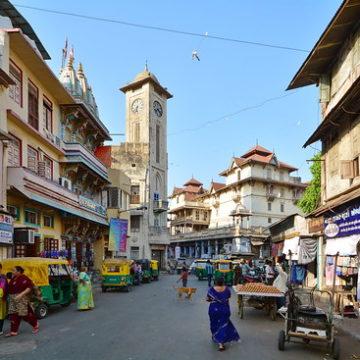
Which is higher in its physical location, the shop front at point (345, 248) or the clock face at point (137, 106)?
the clock face at point (137, 106)

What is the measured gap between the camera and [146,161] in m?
53.4

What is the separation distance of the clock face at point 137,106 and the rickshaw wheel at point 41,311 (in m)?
44.6

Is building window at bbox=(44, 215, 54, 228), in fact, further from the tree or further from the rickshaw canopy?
the tree

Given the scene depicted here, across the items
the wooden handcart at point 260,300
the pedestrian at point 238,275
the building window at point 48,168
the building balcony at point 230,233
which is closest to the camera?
the wooden handcart at point 260,300

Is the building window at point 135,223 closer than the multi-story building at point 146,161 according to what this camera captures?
Yes

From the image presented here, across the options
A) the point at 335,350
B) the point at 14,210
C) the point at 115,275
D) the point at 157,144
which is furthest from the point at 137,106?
the point at 335,350

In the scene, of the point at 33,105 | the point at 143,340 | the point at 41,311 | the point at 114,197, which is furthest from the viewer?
the point at 114,197

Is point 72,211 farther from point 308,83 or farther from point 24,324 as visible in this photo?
point 308,83

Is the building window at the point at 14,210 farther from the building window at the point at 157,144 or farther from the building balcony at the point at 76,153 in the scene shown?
the building window at the point at 157,144

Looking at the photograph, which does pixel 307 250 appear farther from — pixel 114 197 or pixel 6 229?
pixel 114 197

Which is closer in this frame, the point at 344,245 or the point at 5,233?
the point at 344,245

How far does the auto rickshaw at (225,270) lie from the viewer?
1107 inches

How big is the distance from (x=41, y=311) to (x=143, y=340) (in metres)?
5.05

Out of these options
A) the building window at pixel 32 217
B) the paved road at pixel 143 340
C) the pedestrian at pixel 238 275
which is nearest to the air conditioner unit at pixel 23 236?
the building window at pixel 32 217
